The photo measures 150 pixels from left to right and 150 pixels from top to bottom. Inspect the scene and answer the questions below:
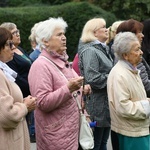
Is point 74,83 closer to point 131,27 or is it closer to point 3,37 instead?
point 3,37

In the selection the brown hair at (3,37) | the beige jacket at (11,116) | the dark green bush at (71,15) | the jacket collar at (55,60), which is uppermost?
the brown hair at (3,37)

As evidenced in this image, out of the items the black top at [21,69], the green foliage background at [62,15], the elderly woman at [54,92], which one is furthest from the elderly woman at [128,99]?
the green foliage background at [62,15]

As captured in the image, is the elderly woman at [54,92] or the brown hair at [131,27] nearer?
the elderly woman at [54,92]

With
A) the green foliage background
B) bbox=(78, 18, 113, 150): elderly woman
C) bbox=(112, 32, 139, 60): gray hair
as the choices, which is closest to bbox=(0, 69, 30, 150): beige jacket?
bbox=(112, 32, 139, 60): gray hair

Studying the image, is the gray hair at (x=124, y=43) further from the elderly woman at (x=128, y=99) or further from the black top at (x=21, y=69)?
the black top at (x=21, y=69)

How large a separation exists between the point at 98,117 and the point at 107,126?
0.15m

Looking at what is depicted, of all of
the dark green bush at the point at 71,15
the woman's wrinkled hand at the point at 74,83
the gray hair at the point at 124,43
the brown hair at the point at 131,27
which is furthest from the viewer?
the dark green bush at the point at 71,15

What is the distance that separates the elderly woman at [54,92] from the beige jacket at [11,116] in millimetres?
386

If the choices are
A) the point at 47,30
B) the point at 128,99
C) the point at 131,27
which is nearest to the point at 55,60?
the point at 47,30

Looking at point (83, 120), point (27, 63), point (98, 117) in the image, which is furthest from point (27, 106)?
point (27, 63)

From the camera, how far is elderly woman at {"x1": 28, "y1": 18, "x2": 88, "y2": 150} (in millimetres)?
4199

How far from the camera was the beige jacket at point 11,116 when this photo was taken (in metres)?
3.68

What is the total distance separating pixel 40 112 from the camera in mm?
4367

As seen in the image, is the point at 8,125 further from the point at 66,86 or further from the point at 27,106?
the point at 66,86
